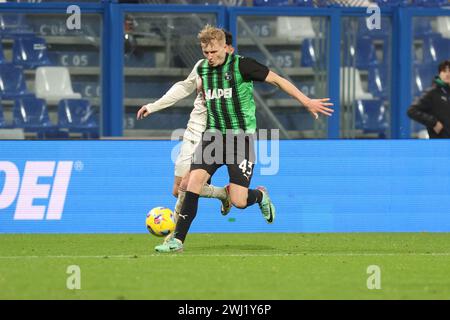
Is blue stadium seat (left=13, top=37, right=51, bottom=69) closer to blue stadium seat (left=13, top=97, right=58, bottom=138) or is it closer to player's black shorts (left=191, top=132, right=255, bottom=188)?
blue stadium seat (left=13, top=97, right=58, bottom=138)

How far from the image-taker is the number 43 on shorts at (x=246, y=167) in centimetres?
1101

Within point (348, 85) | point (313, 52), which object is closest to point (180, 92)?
point (313, 52)

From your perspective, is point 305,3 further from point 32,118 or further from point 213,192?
point 213,192

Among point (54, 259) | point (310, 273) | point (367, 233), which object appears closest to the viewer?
point (310, 273)

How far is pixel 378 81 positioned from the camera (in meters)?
16.0

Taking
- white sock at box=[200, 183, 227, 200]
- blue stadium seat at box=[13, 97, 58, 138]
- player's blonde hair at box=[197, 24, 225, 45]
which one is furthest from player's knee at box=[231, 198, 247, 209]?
blue stadium seat at box=[13, 97, 58, 138]

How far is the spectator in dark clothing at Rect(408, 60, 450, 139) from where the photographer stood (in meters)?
15.0

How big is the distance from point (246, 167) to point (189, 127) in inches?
55.0

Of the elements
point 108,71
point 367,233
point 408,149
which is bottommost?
point 367,233

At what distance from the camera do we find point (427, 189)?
13875mm

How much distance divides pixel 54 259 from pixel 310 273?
Result: 92.9 inches

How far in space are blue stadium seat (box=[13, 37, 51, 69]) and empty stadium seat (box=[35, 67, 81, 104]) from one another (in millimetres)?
164
